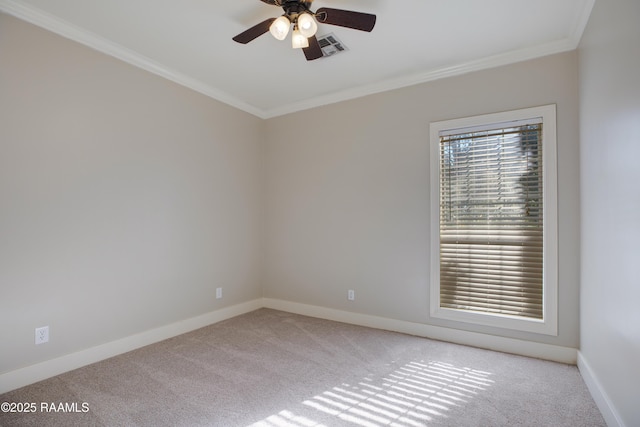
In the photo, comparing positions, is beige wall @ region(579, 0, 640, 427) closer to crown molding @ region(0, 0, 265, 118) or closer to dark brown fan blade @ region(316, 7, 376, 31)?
dark brown fan blade @ region(316, 7, 376, 31)

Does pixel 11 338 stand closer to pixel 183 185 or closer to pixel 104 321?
pixel 104 321

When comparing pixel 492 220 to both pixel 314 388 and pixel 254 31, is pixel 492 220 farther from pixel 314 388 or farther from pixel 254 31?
pixel 254 31

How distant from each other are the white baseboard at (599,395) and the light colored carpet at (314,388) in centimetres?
6

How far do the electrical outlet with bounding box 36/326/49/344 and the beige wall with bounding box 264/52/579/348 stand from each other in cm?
241

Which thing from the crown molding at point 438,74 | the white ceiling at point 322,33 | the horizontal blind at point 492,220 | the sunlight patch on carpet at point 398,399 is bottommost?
the sunlight patch on carpet at point 398,399

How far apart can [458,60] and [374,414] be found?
3.04 meters

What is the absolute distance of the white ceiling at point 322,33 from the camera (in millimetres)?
2277

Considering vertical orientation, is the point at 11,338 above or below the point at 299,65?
below

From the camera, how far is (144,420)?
1.89 m

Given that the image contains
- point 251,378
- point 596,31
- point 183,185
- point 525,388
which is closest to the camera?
point 596,31

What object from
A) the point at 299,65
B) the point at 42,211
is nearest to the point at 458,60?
the point at 299,65

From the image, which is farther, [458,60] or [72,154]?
[458,60]

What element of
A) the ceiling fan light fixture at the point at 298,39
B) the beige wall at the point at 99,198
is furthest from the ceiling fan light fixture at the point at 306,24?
the beige wall at the point at 99,198

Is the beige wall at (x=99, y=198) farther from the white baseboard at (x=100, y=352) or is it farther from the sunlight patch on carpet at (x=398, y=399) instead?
the sunlight patch on carpet at (x=398, y=399)
